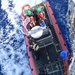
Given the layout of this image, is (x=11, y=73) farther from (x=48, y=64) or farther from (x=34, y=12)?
(x=34, y=12)

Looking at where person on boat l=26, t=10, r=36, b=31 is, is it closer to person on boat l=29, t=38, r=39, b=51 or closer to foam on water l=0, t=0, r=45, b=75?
person on boat l=29, t=38, r=39, b=51

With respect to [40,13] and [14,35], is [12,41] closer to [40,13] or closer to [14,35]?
[14,35]

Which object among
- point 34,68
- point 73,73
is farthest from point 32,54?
point 73,73

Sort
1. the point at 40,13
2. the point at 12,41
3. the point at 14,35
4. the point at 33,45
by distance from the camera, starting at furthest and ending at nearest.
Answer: the point at 14,35, the point at 12,41, the point at 40,13, the point at 33,45

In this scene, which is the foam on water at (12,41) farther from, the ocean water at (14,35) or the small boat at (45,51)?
the small boat at (45,51)

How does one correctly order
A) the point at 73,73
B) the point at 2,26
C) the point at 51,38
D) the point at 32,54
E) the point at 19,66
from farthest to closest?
the point at 2,26 < the point at 19,66 < the point at 32,54 < the point at 51,38 < the point at 73,73

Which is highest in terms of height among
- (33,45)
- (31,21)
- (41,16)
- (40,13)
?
(40,13)

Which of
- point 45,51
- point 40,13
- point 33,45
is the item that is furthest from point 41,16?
point 45,51

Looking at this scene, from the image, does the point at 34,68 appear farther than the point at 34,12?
No
